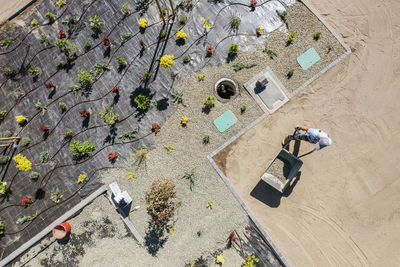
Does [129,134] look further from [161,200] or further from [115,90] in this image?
[161,200]

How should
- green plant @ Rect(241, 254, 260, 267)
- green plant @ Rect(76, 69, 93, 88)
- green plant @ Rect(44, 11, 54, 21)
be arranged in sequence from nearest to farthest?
1. green plant @ Rect(241, 254, 260, 267)
2. green plant @ Rect(76, 69, 93, 88)
3. green plant @ Rect(44, 11, 54, 21)

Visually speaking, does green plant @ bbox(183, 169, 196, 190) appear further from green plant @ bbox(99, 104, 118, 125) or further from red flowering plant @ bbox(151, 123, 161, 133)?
green plant @ bbox(99, 104, 118, 125)

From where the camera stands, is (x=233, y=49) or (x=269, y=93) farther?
(x=269, y=93)

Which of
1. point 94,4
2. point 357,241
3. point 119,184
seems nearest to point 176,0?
point 94,4

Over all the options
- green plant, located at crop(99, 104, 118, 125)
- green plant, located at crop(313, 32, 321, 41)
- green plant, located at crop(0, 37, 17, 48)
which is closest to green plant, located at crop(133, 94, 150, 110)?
green plant, located at crop(99, 104, 118, 125)

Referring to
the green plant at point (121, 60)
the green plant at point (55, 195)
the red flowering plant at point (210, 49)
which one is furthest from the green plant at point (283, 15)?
the green plant at point (55, 195)

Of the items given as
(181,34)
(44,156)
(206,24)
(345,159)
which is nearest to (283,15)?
(206,24)
